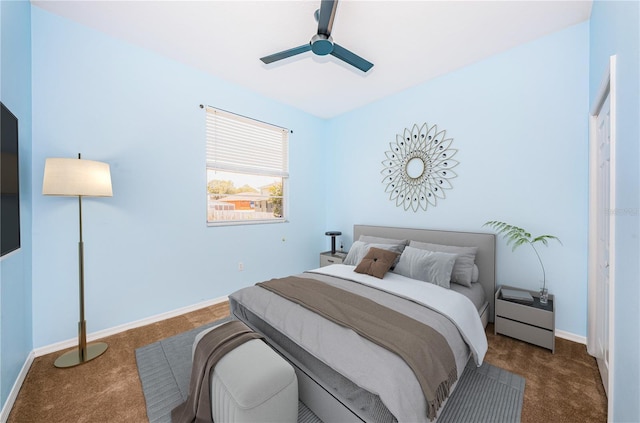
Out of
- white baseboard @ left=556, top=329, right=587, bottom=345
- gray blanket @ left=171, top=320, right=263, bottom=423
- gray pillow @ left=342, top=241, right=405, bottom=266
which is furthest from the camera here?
gray pillow @ left=342, top=241, right=405, bottom=266

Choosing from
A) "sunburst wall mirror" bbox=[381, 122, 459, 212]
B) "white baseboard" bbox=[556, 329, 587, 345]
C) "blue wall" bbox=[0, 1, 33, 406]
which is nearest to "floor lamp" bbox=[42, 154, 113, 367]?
"blue wall" bbox=[0, 1, 33, 406]

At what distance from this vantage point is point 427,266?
2.52m

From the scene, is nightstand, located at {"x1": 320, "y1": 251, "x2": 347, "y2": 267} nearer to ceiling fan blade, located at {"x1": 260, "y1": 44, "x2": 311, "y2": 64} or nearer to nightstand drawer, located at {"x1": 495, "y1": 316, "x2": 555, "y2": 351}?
nightstand drawer, located at {"x1": 495, "y1": 316, "x2": 555, "y2": 351}

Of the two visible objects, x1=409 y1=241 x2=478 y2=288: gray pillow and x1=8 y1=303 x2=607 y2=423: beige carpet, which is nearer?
x1=8 y1=303 x2=607 y2=423: beige carpet

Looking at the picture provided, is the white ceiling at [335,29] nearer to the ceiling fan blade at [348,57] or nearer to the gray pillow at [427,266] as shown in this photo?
the ceiling fan blade at [348,57]

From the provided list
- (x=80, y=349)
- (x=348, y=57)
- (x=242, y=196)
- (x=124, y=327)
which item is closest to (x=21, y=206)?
(x=80, y=349)

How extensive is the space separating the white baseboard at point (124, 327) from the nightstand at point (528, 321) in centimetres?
319

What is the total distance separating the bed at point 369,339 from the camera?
47.5 inches

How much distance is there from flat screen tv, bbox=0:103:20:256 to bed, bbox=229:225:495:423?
1.49 m

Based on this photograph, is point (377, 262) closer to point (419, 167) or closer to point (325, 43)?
point (419, 167)

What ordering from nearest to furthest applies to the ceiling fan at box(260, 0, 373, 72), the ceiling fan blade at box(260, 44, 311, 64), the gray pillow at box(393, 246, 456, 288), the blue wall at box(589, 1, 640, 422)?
the blue wall at box(589, 1, 640, 422), the ceiling fan at box(260, 0, 373, 72), the ceiling fan blade at box(260, 44, 311, 64), the gray pillow at box(393, 246, 456, 288)

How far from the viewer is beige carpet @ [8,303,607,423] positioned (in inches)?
61.2

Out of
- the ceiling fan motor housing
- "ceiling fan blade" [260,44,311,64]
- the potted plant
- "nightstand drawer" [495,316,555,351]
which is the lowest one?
"nightstand drawer" [495,316,555,351]

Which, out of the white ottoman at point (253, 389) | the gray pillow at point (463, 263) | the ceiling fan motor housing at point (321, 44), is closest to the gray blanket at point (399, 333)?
the white ottoman at point (253, 389)
